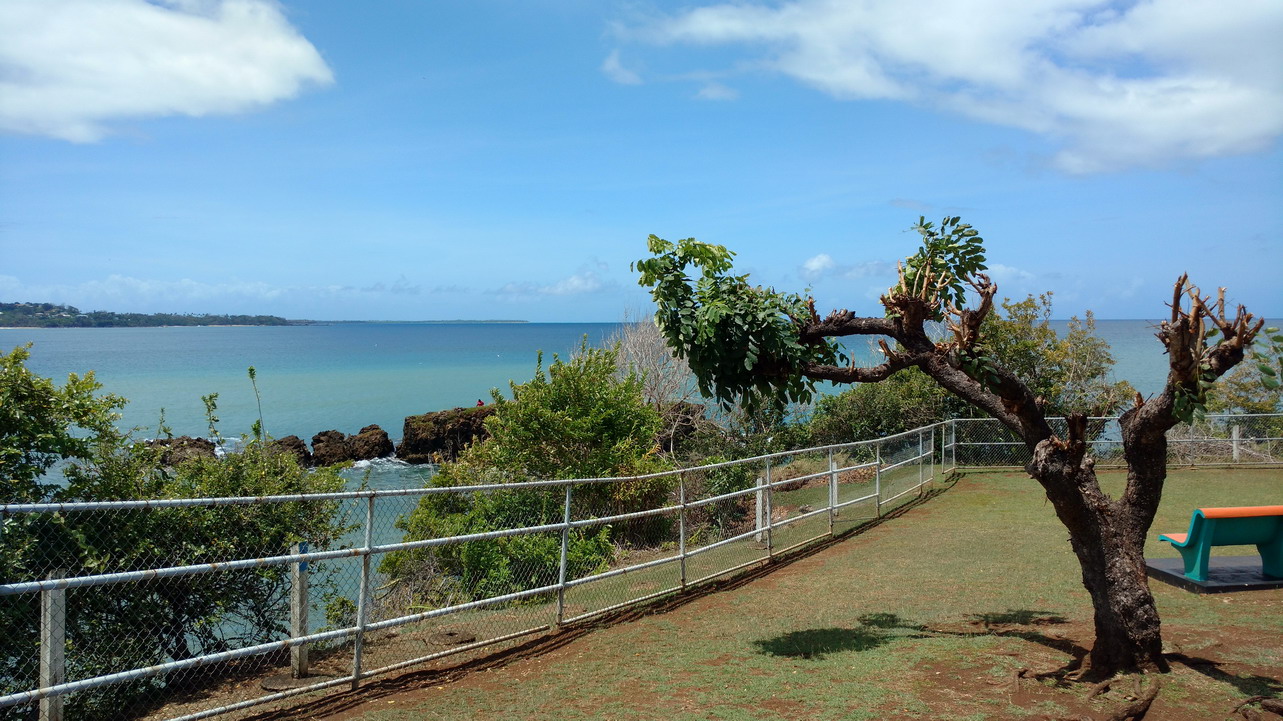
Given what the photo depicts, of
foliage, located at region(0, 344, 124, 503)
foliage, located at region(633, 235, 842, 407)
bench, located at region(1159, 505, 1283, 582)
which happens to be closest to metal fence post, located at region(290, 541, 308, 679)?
foliage, located at region(0, 344, 124, 503)

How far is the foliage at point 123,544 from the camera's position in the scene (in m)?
6.23

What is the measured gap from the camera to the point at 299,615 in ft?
22.7

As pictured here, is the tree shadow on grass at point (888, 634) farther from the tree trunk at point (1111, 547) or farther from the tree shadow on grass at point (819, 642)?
the tree trunk at point (1111, 547)

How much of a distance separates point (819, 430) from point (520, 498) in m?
13.4

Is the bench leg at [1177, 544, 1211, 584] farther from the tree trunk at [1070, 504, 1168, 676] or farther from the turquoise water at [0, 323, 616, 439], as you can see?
the turquoise water at [0, 323, 616, 439]

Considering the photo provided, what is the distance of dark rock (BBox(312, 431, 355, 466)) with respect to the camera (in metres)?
36.7

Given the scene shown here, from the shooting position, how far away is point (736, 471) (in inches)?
731

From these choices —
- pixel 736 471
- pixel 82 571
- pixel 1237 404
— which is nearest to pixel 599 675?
pixel 82 571

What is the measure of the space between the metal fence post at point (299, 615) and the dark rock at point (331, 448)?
3075 cm

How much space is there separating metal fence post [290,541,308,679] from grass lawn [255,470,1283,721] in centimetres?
57

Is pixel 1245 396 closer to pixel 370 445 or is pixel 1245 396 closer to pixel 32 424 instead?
pixel 32 424

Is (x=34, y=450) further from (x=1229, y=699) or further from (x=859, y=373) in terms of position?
(x=1229, y=699)

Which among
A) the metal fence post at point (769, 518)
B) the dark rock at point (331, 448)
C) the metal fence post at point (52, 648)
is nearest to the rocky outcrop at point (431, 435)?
the dark rock at point (331, 448)

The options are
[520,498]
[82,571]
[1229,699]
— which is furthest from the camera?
[520,498]
